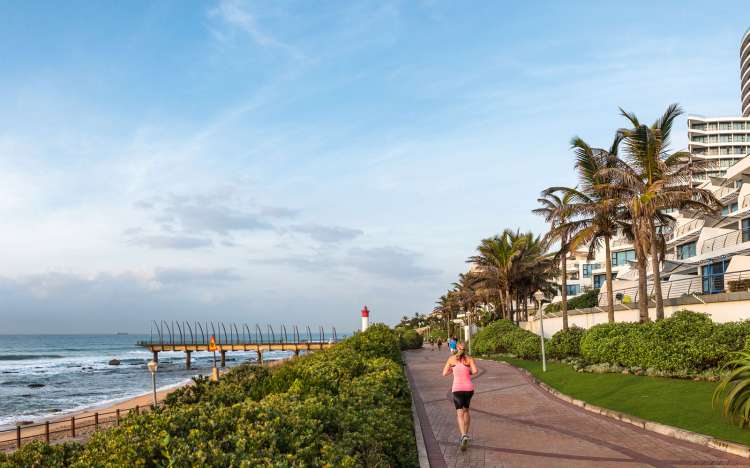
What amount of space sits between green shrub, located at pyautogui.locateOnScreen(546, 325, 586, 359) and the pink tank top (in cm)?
1628

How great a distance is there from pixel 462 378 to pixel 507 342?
25.3 meters

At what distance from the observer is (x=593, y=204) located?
2719 centimetres

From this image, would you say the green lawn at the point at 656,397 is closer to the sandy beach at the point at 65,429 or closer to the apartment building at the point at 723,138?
the sandy beach at the point at 65,429

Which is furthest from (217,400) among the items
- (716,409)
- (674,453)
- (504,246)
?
(504,246)

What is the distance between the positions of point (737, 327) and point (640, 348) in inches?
118

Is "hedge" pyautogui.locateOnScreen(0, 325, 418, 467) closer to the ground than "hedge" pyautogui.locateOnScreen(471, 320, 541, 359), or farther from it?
farther from it

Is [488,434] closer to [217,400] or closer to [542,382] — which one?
[217,400]

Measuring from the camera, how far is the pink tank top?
10523 mm

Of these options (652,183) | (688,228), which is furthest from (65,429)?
(688,228)

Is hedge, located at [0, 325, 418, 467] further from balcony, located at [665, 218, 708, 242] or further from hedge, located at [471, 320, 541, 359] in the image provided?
balcony, located at [665, 218, 708, 242]

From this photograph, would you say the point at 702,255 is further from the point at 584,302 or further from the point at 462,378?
the point at 462,378

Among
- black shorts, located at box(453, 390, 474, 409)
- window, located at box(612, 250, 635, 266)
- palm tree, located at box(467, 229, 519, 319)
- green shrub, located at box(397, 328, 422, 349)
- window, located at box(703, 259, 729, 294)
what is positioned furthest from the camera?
window, located at box(612, 250, 635, 266)

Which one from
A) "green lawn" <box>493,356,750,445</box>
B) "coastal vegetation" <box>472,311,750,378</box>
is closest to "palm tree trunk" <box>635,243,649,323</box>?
"coastal vegetation" <box>472,311,750,378</box>

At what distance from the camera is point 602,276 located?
250 ft
